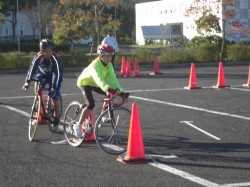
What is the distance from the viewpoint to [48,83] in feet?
33.7

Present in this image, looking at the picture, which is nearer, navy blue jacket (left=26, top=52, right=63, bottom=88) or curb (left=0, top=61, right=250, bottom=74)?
navy blue jacket (left=26, top=52, right=63, bottom=88)

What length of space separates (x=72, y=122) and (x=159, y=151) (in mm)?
1669

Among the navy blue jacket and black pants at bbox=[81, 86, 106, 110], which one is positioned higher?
the navy blue jacket

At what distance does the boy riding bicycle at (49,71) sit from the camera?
9.86m

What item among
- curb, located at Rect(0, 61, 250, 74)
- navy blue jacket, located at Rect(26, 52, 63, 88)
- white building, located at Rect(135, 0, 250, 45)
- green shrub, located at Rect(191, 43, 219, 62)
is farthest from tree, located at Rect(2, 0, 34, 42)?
navy blue jacket, located at Rect(26, 52, 63, 88)

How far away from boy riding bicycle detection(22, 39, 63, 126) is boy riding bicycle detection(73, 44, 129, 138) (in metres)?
1.21

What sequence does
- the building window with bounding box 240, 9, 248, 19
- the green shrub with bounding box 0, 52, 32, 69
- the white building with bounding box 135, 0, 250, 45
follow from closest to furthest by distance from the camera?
1. the green shrub with bounding box 0, 52, 32, 69
2. the building window with bounding box 240, 9, 248, 19
3. the white building with bounding box 135, 0, 250, 45

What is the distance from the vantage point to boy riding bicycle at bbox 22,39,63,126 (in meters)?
9.86

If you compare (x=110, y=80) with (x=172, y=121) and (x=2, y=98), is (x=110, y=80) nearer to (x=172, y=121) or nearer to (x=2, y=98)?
(x=172, y=121)

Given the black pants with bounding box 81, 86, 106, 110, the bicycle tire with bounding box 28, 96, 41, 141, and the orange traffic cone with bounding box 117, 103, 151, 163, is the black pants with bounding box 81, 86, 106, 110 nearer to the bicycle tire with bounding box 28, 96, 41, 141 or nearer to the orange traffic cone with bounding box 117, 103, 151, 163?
the orange traffic cone with bounding box 117, 103, 151, 163

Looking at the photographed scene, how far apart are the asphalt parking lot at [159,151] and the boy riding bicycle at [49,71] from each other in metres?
0.77

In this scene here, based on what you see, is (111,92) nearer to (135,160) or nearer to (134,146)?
(134,146)

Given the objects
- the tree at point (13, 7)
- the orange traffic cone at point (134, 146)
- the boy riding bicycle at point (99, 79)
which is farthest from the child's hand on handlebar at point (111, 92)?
the tree at point (13, 7)

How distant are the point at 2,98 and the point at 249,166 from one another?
10357 millimetres
